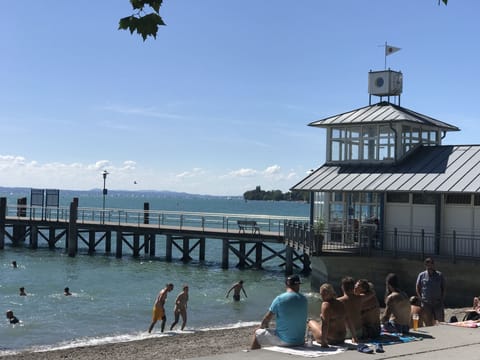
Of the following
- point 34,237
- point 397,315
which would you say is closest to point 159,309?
point 397,315

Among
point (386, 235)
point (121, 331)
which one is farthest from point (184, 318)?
point (386, 235)

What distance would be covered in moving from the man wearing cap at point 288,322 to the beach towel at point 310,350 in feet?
0.66

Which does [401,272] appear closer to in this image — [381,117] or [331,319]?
[381,117]

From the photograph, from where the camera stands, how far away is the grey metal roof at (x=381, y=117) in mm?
25016

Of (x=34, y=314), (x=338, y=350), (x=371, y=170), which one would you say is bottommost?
(x=34, y=314)

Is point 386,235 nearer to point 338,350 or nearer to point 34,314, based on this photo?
point 34,314

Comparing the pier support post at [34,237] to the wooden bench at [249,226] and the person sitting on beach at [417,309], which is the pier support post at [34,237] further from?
the person sitting on beach at [417,309]

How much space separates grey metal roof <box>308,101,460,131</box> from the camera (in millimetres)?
25016

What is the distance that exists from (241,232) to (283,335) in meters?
27.1

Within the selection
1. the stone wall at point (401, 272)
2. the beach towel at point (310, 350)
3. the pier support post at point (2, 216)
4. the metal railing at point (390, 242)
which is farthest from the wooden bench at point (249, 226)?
the beach towel at point (310, 350)

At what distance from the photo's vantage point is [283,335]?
9836 mm

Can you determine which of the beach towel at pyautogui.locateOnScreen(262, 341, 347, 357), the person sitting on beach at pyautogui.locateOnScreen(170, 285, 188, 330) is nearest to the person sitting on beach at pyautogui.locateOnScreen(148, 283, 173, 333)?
the person sitting on beach at pyautogui.locateOnScreen(170, 285, 188, 330)

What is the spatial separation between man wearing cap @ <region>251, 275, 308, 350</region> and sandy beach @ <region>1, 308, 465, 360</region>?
5.46m

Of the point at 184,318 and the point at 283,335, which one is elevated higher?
the point at 283,335
